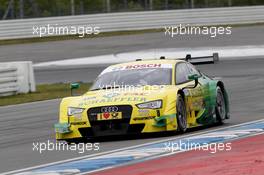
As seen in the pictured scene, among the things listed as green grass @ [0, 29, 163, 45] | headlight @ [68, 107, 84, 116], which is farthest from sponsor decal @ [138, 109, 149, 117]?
green grass @ [0, 29, 163, 45]

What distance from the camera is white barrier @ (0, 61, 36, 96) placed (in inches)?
963

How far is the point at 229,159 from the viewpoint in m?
10.2

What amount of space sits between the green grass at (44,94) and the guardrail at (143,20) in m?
18.2

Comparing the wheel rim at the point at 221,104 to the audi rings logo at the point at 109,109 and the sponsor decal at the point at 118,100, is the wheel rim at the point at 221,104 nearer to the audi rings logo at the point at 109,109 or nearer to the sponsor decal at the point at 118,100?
the sponsor decal at the point at 118,100

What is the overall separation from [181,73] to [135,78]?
91 centimetres

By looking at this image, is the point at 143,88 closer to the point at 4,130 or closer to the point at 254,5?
the point at 4,130

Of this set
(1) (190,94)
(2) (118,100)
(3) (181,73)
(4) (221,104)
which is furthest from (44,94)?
(2) (118,100)

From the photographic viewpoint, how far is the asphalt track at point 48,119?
12.1 metres

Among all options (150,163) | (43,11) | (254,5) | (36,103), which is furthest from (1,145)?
(254,5)

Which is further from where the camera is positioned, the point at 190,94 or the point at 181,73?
the point at 181,73

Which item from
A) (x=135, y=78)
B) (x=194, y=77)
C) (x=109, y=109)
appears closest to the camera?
(x=109, y=109)

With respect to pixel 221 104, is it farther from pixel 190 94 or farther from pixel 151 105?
pixel 151 105

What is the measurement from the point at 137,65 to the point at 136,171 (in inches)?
204

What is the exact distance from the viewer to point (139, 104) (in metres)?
13.4
